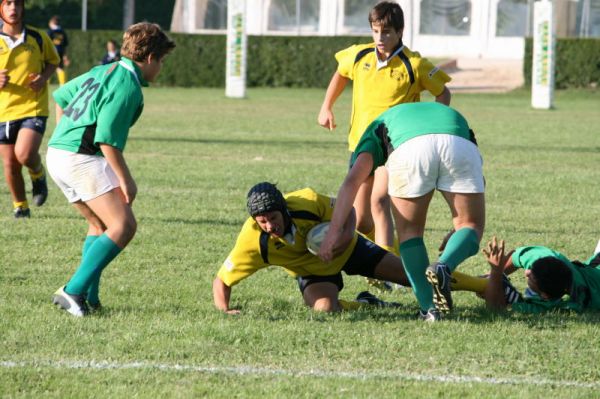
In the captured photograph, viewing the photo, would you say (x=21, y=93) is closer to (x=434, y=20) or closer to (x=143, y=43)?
(x=143, y=43)

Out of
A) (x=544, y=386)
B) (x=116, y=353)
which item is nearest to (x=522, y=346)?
(x=544, y=386)

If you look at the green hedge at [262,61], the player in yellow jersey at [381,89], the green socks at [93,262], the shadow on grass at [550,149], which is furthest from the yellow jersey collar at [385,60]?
the green hedge at [262,61]

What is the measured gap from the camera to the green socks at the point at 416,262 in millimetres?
5871

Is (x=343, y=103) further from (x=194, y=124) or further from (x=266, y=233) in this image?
(x=266, y=233)

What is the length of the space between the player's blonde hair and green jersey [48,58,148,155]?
0.18 ft

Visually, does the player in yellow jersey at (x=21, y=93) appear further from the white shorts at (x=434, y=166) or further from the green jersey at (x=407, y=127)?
the white shorts at (x=434, y=166)

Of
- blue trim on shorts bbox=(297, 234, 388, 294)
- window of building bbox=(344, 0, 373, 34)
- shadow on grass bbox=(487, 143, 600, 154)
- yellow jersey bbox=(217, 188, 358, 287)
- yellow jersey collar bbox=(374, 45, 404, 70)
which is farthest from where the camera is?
window of building bbox=(344, 0, 373, 34)

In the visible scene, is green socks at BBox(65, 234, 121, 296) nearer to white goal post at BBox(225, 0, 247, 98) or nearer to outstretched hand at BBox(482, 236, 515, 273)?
outstretched hand at BBox(482, 236, 515, 273)

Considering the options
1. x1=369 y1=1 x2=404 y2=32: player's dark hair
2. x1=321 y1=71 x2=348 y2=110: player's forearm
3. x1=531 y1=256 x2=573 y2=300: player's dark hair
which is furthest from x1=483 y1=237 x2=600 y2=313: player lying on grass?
x1=321 y1=71 x2=348 y2=110: player's forearm

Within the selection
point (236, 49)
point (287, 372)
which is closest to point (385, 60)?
point (287, 372)

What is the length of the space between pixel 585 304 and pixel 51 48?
5.41 m

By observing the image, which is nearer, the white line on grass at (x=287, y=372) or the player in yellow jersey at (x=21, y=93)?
the white line on grass at (x=287, y=372)

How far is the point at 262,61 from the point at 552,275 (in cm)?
3243

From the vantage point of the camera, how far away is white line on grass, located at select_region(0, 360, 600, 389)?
→ 487cm
